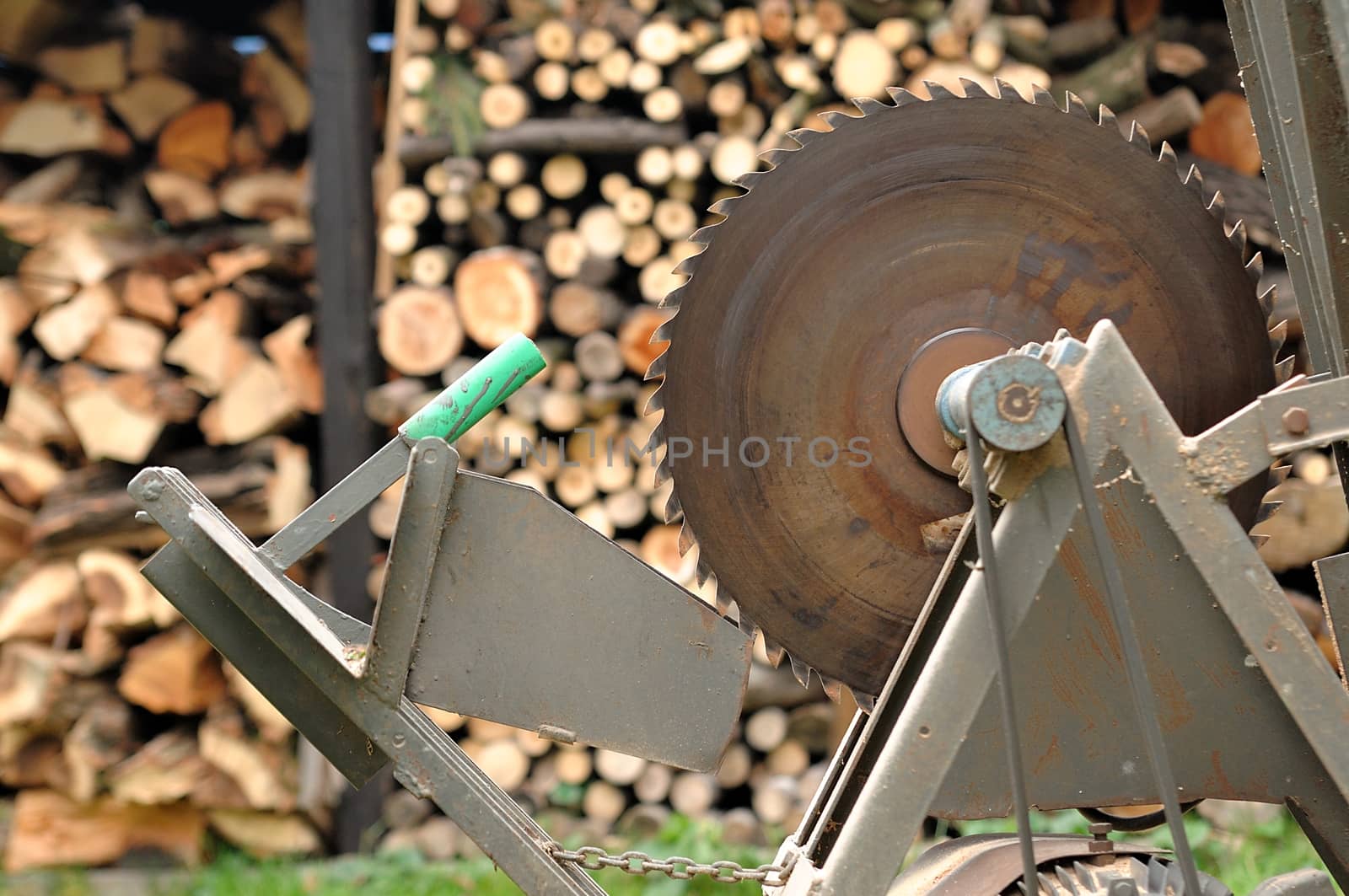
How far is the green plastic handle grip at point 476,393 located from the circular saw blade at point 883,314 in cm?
24

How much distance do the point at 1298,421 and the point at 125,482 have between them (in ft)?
12.2

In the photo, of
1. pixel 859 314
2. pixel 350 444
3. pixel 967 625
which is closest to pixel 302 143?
pixel 350 444

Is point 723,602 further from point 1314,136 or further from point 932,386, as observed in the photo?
Result: point 1314,136

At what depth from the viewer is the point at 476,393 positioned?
6.13 ft

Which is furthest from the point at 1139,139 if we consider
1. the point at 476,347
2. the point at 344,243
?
the point at 344,243

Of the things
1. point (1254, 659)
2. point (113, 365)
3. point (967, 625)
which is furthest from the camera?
point (113, 365)

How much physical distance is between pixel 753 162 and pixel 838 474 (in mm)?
2069

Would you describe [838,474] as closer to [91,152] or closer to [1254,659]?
[1254,659]

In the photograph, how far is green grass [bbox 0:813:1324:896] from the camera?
3.52m

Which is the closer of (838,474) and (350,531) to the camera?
(838,474)

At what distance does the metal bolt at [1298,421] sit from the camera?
1.45m

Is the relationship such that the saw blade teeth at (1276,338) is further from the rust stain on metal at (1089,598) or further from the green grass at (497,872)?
the green grass at (497,872)

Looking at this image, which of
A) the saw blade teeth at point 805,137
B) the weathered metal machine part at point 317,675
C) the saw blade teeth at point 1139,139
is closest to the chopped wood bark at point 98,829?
the weathered metal machine part at point 317,675

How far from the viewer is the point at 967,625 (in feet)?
4.74
